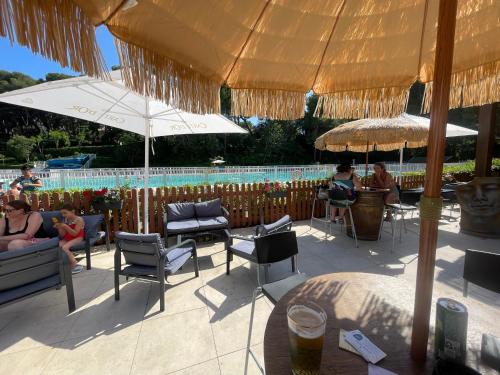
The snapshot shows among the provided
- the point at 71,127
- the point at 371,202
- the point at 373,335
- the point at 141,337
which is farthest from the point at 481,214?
the point at 71,127

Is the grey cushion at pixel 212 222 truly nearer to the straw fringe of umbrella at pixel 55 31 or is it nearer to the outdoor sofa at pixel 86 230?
the outdoor sofa at pixel 86 230

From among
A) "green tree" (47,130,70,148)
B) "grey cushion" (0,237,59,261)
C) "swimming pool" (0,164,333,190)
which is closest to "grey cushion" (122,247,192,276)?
"grey cushion" (0,237,59,261)

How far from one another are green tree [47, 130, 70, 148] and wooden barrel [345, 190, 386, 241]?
50.7 metres

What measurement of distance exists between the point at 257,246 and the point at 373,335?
1382 mm

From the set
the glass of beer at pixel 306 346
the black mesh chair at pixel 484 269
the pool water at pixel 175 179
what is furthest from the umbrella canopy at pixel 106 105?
the pool water at pixel 175 179

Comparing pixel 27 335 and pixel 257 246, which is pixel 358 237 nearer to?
pixel 257 246

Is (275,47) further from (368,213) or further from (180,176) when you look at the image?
(180,176)

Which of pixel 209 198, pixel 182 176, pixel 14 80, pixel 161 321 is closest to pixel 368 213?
pixel 209 198

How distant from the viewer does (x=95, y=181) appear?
40.2 feet

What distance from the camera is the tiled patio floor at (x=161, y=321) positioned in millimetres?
1991

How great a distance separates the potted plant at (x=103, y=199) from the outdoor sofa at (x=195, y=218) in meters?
0.92

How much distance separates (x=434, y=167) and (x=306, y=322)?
2.53ft

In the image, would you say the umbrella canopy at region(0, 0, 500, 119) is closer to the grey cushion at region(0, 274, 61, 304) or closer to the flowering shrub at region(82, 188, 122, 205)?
the grey cushion at region(0, 274, 61, 304)

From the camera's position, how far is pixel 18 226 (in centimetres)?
320
